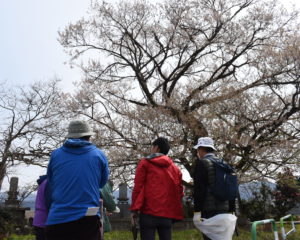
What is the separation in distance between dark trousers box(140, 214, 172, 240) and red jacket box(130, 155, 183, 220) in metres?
0.05

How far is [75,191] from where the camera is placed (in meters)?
2.35

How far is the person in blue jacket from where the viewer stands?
230 centimetres

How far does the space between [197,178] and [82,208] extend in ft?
4.12

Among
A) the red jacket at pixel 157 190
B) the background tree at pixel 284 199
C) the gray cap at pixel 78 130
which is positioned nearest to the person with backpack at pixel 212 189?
the red jacket at pixel 157 190

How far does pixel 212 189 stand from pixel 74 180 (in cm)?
137

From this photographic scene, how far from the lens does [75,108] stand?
11.5 meters

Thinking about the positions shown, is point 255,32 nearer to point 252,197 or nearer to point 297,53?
point 297,53

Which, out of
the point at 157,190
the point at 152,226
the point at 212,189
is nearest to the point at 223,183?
the point at 212,189

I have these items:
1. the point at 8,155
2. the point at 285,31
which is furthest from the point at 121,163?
Answer: the point at 285,31

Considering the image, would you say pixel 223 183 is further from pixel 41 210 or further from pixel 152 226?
pixel 41 210

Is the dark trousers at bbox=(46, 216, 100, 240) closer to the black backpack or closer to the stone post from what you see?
the black backpack

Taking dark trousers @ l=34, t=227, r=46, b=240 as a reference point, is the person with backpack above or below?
above

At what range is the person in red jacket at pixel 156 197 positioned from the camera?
127 inches

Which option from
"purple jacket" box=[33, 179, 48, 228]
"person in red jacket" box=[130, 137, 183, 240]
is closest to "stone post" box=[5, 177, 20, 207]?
"purple jacket" box=[33, 179, 48, 228]
